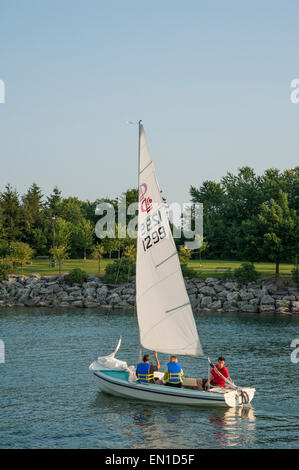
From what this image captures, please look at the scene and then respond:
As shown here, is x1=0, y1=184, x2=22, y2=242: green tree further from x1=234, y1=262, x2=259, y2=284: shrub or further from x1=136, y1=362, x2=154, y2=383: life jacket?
x1=136, y1=362, x2=154, y2=383: life jacket

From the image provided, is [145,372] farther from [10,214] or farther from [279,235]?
[10,214]

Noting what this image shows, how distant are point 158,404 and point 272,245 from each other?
145 feet

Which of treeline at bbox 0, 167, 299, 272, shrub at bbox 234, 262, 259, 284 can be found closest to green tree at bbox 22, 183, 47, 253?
treeline at bbox 0, 167, 299, 272

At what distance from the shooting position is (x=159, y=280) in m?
23.6

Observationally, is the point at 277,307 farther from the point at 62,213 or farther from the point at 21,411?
the point at 62,213

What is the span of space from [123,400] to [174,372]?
2.94 m

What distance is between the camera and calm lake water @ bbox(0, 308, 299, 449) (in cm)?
1936

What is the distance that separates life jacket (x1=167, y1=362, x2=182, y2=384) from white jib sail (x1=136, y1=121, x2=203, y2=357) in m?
0.79

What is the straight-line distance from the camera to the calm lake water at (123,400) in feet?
63.5

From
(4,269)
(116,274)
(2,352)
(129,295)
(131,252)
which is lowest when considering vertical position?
(2,352)

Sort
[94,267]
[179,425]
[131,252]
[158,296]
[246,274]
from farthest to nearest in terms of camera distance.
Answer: [94,267]
[131,252]
[246,274]
[158,296]
[179,425]

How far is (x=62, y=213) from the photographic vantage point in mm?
110438

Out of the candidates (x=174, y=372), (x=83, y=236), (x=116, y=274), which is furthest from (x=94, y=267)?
(x=174, y=372)
